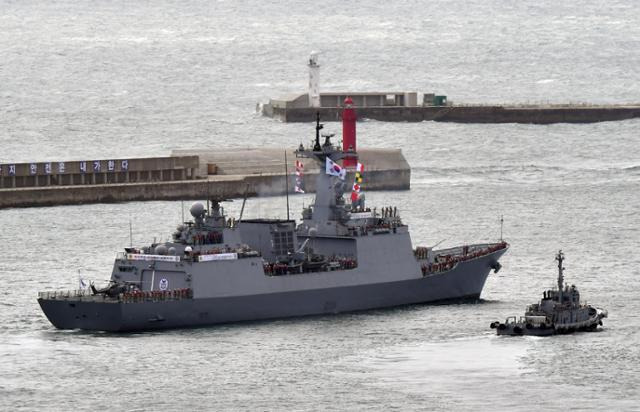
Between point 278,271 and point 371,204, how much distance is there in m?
27.1

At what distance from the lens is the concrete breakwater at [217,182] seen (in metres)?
99.1

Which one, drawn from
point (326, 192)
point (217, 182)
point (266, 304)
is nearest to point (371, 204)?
point (217, 182)

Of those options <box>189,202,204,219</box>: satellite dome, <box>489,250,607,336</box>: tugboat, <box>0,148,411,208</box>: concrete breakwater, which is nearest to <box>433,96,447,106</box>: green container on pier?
<box>0,148,411,208</box>: concrete breakwater

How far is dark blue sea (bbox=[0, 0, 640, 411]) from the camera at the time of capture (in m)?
59.8

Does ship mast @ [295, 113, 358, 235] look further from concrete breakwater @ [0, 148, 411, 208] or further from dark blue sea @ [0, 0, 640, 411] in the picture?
concrete breakwater @ [0, 148, 411, 208]

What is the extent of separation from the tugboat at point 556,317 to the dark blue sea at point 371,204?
2.56 feet

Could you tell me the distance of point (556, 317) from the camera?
6731 cm

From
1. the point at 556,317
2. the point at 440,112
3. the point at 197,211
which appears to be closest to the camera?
the point at 556,317

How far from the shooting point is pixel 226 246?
69812 millimetres

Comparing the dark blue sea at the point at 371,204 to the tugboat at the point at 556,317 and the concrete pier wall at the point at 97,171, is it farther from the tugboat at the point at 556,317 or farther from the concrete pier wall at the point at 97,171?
the concrete pier wall at the point at 97,171

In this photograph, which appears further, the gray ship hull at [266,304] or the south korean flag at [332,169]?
the south korean flag at [332,169]

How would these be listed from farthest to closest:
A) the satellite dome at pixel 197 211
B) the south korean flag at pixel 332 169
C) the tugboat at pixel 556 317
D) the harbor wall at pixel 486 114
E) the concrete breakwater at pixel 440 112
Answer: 1. the harbor wall at pixel 486 114
2. the concrete breakwater at pixel 440 112
3. the south korean flag at pixel 332 169
4. the satellite dome at pixel 197 211
5. the tugboat at pixel 556 317

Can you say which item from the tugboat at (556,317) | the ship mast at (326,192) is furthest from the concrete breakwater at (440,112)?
the tugboat at (556,317)

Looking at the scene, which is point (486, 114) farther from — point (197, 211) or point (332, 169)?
point (197, 211)
